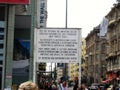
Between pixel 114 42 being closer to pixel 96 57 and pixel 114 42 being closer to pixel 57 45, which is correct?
pixel 96 57

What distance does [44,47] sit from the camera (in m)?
15.1

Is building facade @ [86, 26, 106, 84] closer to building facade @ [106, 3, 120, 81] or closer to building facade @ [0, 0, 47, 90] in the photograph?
building facade @ [106, 3, 120, 81]

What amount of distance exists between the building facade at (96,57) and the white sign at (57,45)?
107m

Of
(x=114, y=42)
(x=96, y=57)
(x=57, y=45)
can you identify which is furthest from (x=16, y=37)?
(x=96, y=57)

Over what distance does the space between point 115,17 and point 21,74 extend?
252 feet

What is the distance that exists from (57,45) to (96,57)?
401ft

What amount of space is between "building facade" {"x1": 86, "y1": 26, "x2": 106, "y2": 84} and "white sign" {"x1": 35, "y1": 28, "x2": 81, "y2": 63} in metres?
107

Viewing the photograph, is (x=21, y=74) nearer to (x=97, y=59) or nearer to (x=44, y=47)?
(x=44, y=47)

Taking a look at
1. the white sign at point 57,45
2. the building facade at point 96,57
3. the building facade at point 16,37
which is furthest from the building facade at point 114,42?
the white sign at point 57,45

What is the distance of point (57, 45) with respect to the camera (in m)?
14.9

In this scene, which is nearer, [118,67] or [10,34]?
[10,34]

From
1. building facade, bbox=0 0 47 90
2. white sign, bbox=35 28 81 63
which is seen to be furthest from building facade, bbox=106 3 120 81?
white sign, bbox=35 28 81 63

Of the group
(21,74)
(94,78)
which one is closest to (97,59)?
(94,78)

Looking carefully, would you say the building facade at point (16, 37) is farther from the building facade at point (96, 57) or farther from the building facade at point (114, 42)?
the building facade at point (96, 57)
